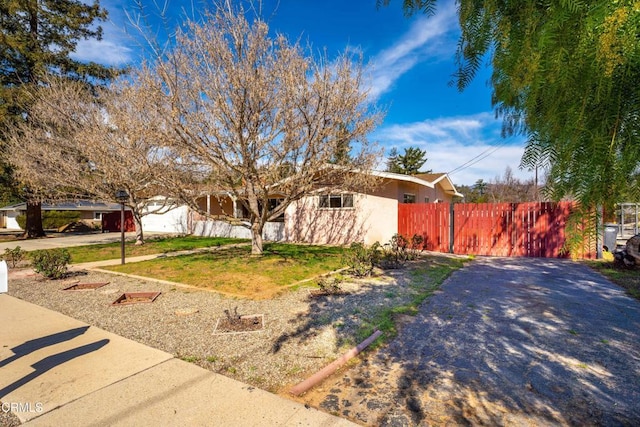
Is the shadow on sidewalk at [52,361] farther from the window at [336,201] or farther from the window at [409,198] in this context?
the window at [409,198]

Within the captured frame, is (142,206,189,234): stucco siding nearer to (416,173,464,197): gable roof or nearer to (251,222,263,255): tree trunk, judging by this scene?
(251,222,263,255): tree trunk

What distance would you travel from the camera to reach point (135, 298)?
6.15m

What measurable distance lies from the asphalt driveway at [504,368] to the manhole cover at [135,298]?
4.46 meters

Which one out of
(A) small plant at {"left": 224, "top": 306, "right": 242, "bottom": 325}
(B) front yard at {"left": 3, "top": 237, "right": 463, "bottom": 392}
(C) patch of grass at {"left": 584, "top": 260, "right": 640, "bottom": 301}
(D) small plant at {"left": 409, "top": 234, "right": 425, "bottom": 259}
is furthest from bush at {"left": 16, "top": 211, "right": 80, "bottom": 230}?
(C) patch of grass at {"left": 584, "top": 260, "right": 640, "bottom": 301}

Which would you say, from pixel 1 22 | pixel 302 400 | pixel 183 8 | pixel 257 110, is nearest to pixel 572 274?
pixel 302 400

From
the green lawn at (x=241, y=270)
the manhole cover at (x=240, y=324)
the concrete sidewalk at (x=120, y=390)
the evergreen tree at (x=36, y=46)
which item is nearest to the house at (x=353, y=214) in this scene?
the green lawn at (x=241, y=270)

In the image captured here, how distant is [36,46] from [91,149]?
13885 mm

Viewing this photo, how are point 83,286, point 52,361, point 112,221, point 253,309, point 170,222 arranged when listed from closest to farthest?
point 52,361 → point 253,309 → point 83,286 → point 170,222 → point 112,221

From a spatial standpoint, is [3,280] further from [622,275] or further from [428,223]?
[428,223]

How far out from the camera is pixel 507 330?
4465 mm

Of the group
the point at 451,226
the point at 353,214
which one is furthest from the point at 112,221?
the point at 451,226

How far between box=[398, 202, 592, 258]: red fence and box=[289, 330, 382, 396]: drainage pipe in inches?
368

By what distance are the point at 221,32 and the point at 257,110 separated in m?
1.94

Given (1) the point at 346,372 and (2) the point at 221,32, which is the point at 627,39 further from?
(2) the point at 221,32
